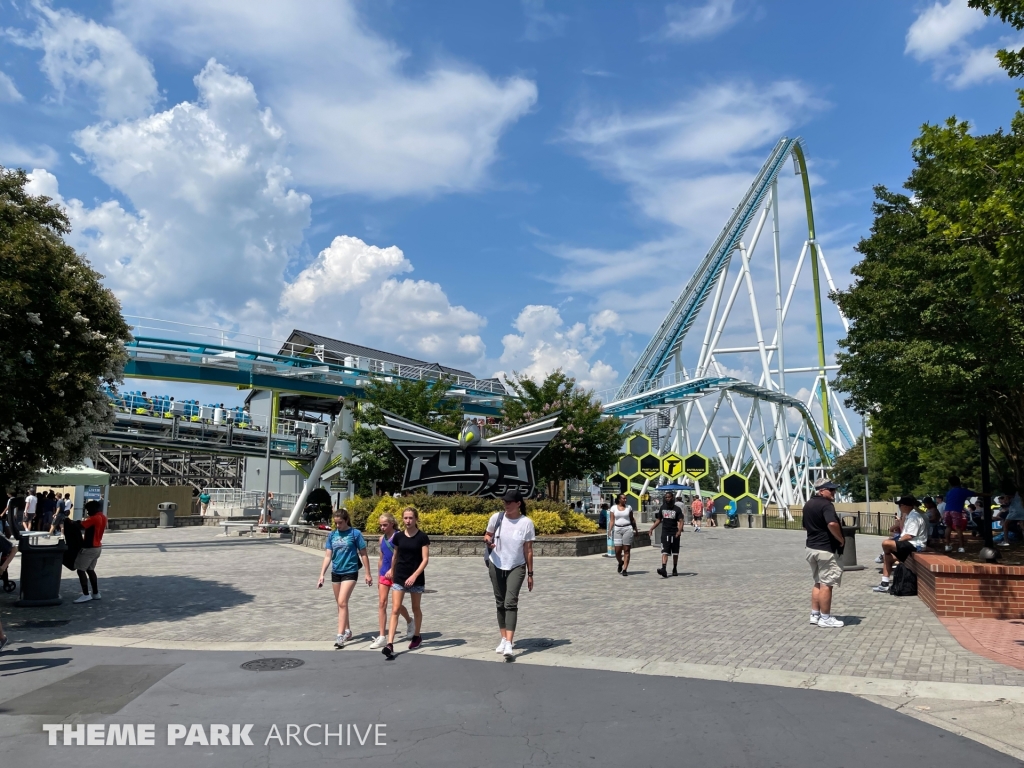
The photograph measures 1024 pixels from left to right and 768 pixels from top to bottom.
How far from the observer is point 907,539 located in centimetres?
1188

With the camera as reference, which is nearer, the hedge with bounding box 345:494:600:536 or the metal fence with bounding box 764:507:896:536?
the hedge with bounding box 345:494:600:536

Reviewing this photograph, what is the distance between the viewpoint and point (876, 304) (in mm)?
13836

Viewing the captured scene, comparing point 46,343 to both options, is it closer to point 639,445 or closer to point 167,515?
point 167,515

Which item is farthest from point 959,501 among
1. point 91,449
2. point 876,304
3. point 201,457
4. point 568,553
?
point 201,457

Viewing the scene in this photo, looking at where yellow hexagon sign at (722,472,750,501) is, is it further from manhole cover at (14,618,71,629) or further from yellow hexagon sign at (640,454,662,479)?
manhole cover at (14,618,71,629)

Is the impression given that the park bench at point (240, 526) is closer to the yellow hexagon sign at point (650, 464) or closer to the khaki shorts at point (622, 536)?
the khaki shorts at point (622, 536)

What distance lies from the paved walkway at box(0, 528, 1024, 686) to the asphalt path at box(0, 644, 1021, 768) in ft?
3.75

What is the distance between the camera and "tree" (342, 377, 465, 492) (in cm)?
2647

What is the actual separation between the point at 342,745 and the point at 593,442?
84.0 feet

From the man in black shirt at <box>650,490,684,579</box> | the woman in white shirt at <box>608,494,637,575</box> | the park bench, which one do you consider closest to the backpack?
the man in black shirt at <box>650,490,684,579</box>

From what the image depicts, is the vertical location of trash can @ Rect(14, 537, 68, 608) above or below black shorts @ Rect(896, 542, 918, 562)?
below

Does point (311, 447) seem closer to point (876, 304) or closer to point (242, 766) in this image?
point (876, 304)

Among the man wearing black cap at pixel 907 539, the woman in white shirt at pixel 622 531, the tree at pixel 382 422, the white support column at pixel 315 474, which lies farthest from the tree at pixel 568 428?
the man wearing black cap at pixel 907 539

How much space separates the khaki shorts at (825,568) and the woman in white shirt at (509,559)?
11.8ft
